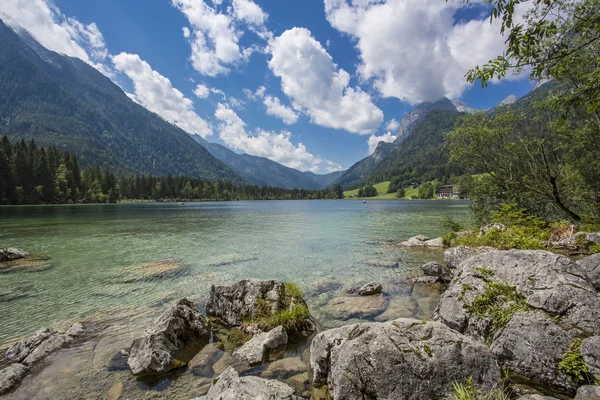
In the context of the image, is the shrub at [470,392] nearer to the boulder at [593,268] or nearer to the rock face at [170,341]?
the boulder at [593,268]

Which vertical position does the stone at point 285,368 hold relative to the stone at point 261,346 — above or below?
below

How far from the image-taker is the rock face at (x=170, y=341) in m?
8.62

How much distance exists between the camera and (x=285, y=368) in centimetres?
873

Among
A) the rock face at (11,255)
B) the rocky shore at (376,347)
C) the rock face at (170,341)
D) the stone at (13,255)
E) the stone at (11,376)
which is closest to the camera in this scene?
the rocky shore at (376,347)

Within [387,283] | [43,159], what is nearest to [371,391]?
[387,283]

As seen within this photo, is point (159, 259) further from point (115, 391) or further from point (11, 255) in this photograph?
point (115, 391)

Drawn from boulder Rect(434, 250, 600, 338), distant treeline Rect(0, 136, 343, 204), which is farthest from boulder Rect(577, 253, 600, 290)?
distant treeline Rect(0, 136, 343, 204)

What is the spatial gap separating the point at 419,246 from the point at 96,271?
30474mm

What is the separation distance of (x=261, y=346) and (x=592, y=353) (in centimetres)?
883

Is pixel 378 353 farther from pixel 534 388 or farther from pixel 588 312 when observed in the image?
pixel 588 312

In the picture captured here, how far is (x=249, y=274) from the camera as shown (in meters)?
21.7

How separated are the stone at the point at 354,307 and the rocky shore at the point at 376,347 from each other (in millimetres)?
469

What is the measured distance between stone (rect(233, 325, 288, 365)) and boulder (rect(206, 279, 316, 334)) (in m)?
1.21

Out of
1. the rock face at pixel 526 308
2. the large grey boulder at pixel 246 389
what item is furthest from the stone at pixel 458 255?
the large grey boulder at pixel 246 389
